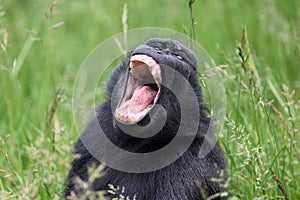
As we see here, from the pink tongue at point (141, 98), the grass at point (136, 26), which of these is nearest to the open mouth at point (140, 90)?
the pink tongue at point (141, 98)

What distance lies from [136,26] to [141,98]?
282cm

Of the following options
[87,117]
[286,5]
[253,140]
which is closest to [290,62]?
[286,5]

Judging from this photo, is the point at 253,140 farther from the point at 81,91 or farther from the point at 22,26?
the point at 22,26

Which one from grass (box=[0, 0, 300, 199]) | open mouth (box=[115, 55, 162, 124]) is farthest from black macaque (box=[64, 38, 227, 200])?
grass (box=[0, 0, 300, 199])

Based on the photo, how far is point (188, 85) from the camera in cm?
328

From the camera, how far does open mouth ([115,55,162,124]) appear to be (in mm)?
3071

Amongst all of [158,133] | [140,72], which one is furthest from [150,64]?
[158,133]

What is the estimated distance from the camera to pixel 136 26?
5949 millimetres

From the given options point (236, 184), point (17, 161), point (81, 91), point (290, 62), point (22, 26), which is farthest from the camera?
point (22, 26)

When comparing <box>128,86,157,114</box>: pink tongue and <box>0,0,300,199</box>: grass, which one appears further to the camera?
<box>0,0,300,199</box>: grass

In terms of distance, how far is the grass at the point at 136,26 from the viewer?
12.0 feet

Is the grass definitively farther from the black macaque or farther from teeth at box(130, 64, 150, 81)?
teeth at box(130, 64, 150, 81)

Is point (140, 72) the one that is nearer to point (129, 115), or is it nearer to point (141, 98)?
point (141, 98)

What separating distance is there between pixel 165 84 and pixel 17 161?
4.25ft
